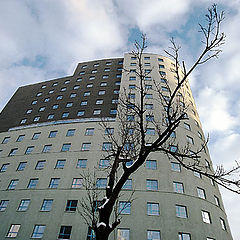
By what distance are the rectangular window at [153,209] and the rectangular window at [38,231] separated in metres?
11.4

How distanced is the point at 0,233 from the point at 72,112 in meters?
19.1

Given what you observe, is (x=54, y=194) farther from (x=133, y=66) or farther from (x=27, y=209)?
(x=133, y=66)

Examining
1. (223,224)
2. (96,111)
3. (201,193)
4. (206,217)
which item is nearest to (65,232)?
(206,217)

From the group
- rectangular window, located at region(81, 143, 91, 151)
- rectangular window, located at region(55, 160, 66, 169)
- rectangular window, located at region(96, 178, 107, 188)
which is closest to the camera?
rectangular window, located at region(96, 178, 107, 188)

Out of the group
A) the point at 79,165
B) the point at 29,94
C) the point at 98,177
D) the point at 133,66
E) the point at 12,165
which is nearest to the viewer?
the point at 98,177

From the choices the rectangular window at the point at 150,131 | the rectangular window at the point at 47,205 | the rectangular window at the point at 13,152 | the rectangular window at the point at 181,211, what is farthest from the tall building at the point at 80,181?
the rectangular window at the point at 150,131

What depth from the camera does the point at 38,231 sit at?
19.1 m

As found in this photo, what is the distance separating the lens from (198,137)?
2792 cm

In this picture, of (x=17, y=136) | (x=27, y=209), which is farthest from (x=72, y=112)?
(x=27, y=209)

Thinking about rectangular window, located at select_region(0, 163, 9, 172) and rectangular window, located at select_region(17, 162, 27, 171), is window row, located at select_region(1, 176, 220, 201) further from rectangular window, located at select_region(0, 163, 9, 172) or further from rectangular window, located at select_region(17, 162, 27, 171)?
rectangular window, located at select_region(0, 163, 9, 172)

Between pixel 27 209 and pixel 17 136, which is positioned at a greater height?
pixel 17 136

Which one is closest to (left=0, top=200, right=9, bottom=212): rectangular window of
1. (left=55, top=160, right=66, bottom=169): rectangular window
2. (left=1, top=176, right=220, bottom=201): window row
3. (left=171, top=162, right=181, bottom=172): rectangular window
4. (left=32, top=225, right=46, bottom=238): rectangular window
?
(left=1, top=176, right=220, bottom=201): window row

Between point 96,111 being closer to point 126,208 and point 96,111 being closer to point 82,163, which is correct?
point 82,163

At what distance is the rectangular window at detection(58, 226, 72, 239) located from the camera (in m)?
18.5
